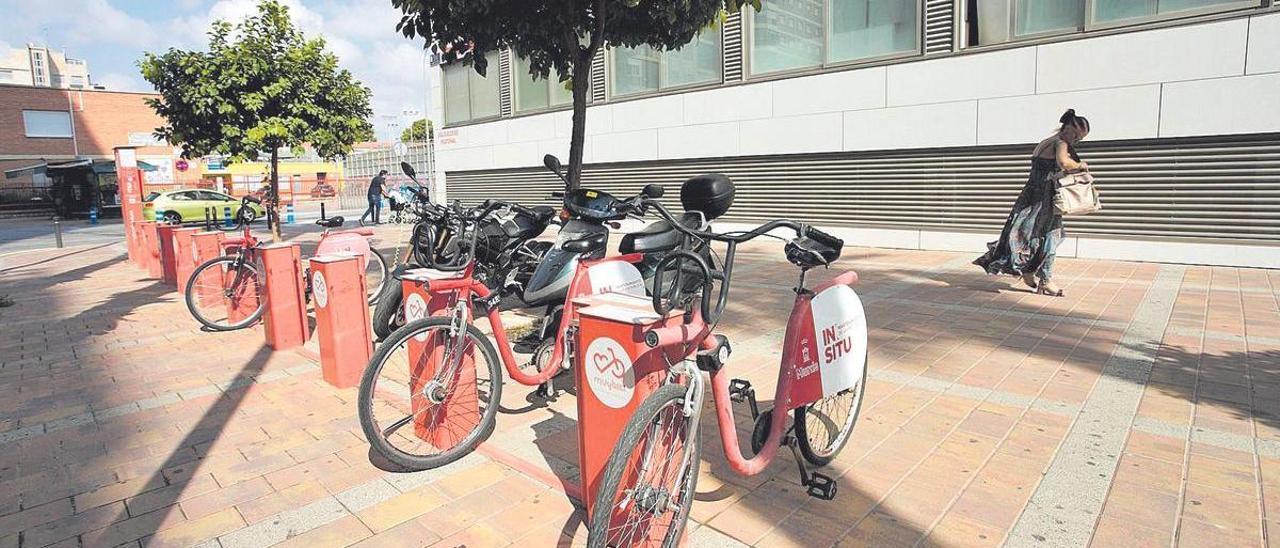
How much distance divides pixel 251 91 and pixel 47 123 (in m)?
44.8

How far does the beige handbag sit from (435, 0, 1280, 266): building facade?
11.6ft

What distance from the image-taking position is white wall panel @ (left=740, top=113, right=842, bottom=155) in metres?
11.8

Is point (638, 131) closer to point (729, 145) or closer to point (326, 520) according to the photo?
point (729, 145)

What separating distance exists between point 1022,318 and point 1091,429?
268 cm

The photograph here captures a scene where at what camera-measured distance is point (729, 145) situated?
13.3 m

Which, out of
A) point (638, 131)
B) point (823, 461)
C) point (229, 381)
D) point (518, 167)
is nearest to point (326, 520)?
point (823, 461)

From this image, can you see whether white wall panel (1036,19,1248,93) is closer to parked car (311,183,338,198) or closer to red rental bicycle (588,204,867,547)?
red rental bicycle (588,204,867,547)

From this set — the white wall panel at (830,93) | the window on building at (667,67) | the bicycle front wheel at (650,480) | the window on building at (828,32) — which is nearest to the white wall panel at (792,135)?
the white wall panel at (830,93)

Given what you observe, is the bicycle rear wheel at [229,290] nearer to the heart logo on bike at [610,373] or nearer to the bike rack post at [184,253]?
the bike rack post at [184,253]

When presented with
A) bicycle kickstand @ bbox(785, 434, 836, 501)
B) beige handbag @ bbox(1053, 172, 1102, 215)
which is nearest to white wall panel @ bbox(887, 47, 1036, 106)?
beige handbag @ bbox(1053, 172, 1102, 215)

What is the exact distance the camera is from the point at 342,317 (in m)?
4.61

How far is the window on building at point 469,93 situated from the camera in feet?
61.0

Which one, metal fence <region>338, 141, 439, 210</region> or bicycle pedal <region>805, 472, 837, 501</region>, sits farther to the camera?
metal fence <region>338, 141, 439, 210</region>

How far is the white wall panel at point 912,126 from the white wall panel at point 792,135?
0.87 feet
